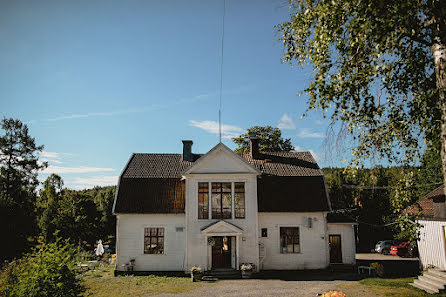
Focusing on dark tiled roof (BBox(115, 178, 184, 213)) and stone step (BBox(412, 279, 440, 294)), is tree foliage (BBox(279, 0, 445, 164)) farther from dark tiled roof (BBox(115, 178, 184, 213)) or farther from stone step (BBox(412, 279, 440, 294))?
dark tiled roof (BBox(115, 178, 184, 213))

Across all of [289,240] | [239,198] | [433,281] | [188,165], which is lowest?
[433,281]

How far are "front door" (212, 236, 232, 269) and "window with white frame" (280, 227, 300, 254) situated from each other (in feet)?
10.5

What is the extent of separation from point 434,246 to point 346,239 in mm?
5095

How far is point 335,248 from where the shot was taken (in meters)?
20.3

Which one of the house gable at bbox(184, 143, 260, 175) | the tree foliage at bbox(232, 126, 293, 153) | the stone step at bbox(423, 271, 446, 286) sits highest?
the tree foliage at bbox(232, 126, 293, 153)

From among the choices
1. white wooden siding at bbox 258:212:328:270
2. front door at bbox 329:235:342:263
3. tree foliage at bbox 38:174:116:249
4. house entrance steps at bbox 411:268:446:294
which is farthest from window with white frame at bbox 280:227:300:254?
tree foliage at bbox 38:174:116:249

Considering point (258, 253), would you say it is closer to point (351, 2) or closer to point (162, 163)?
point (162, 163)

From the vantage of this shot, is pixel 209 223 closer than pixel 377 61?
No

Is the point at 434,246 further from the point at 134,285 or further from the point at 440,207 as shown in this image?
the point at 134,285

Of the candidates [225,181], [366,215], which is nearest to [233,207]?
[225,181]

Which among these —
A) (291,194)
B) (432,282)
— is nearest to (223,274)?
(291,194)

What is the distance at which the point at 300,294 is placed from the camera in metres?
13.3

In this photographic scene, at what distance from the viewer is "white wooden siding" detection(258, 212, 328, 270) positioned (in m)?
19.3

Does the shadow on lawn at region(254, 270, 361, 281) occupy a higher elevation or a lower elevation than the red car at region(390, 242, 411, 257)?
lower
